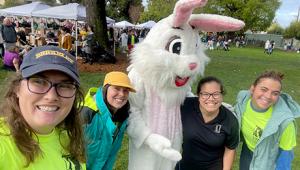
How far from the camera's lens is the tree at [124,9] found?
46062mm

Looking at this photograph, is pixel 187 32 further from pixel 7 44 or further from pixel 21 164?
pixel 7 44

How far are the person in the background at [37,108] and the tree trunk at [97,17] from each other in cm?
1021

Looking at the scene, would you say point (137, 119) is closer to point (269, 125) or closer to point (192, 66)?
point (192, 66)

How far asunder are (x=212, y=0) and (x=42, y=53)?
1924 inches

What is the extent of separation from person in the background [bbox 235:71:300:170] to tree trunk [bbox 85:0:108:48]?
9.29 m

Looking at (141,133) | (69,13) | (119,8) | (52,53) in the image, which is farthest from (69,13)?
(119,8)

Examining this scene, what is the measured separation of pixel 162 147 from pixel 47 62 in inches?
65.5

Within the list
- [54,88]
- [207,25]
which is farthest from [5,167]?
[207,25]

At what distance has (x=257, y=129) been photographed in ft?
9.56

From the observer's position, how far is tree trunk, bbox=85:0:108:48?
11469mm

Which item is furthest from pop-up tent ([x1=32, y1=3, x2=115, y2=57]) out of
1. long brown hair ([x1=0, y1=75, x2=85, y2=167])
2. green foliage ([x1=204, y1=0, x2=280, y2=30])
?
green foliage ([x1=204, y1=0, x2=280, y2=30])

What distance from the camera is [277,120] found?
9.18 feet

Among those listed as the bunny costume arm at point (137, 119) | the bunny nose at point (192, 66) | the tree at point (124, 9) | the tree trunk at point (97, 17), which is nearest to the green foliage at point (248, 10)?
the tree at point (124, 9)

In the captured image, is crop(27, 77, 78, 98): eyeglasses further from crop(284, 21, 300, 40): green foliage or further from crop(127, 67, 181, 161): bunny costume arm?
crop(284, 21, 300, 40): green foliage
